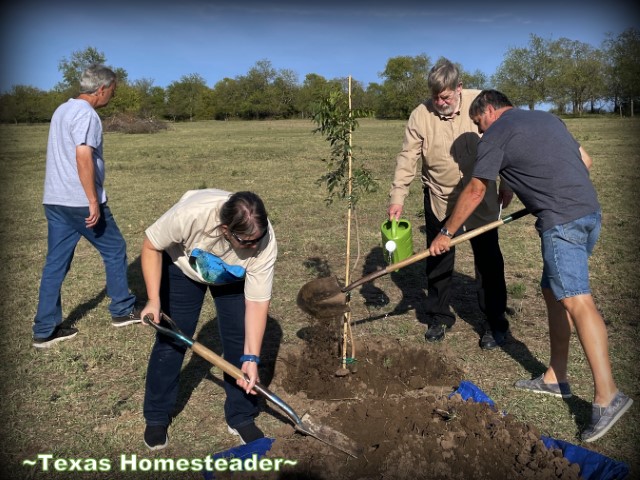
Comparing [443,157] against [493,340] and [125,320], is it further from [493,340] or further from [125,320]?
[125,320]

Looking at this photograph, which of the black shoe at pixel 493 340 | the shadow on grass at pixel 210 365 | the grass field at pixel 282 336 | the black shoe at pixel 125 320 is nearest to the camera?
the grass field at pixel 282 336

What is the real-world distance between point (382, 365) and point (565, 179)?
196 cm

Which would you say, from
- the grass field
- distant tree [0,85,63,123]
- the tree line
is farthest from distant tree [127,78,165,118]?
the grass field

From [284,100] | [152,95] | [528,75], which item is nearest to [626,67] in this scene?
[528,75]

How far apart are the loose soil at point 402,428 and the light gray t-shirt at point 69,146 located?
234cm

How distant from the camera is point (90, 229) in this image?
486 centimetres

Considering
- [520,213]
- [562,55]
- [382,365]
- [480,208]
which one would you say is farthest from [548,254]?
[562,55]

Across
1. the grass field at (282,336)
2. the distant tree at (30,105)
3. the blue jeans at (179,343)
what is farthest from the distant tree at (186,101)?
the blue jeans at (179,343)

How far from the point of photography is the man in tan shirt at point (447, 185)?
425cm

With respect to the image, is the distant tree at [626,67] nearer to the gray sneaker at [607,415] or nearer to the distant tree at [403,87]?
the distant tree at [403,87]

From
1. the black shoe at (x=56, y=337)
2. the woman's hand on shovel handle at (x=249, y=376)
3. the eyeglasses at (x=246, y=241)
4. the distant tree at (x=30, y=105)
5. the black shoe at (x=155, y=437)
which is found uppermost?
the distant tree at (x=30, y=105)

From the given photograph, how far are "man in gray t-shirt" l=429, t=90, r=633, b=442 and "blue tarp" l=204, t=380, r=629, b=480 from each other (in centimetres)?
35

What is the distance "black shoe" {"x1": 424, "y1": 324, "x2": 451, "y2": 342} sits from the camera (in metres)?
4.82

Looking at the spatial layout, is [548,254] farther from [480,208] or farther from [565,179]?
[480,208]
